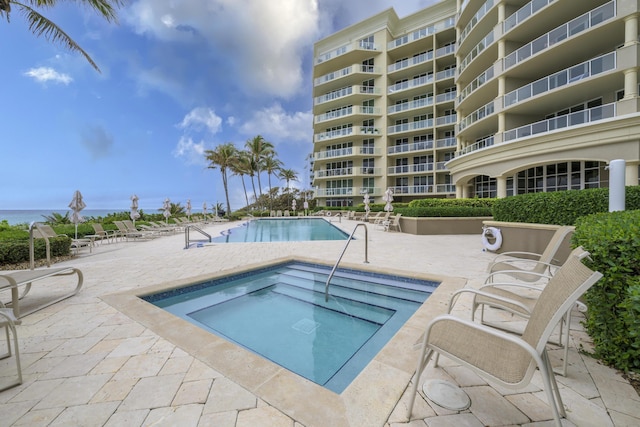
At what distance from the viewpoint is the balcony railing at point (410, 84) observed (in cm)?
2614

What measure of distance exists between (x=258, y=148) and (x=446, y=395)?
107 ft

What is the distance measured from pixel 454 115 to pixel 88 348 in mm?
Result: 28912

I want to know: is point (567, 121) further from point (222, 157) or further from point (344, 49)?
point (222, 157)

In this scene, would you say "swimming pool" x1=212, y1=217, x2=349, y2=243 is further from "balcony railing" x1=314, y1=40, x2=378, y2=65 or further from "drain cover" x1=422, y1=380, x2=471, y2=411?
"balcony railing" x1=314, y1=40, x2=378, y2=65

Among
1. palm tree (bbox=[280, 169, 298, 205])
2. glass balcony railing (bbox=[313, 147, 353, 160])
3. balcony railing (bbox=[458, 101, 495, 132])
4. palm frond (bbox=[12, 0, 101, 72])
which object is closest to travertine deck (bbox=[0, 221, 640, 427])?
palm frond (bbox=[12, 0, 101, 72])

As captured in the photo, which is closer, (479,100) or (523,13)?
(523,13)

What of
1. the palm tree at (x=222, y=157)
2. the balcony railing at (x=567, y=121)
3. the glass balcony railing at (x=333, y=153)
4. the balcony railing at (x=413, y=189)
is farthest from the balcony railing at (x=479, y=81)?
the palm tree at (x=222, y=157)

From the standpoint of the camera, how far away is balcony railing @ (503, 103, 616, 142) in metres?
10.5

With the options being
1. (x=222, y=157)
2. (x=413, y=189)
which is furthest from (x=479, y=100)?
(x=222, y=157)

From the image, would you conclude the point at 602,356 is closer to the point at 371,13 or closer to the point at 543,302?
the point at 543,302

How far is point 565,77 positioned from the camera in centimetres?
1220

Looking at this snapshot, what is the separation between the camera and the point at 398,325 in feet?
11.4

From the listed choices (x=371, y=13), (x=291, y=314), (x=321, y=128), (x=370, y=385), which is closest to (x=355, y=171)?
(x=321, y=128)

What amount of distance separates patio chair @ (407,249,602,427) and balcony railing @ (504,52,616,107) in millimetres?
15260
